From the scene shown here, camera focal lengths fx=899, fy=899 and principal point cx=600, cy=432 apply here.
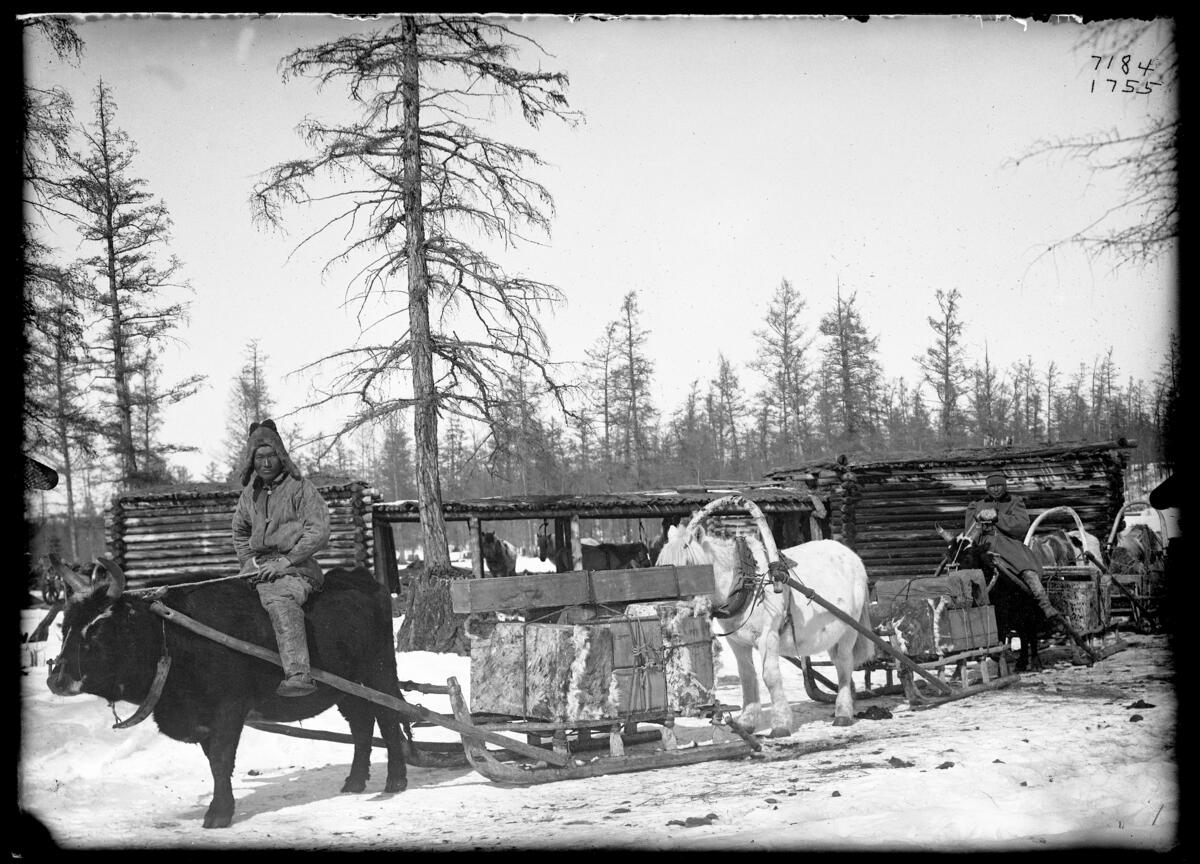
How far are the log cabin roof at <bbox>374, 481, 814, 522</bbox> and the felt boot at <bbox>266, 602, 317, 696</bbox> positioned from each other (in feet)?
44.4

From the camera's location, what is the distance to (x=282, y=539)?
6.87 metres

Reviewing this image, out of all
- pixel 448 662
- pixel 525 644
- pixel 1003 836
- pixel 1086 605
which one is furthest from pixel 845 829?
pixel 448 662

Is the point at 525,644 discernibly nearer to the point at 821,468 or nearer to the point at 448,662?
the point at 448,662

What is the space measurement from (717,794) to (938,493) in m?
18.3

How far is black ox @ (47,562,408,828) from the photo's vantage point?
5.99 meters

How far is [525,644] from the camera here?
6.92 metres

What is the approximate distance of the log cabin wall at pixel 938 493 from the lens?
70.3 feet

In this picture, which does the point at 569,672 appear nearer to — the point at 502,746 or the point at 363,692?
the point at 502,746

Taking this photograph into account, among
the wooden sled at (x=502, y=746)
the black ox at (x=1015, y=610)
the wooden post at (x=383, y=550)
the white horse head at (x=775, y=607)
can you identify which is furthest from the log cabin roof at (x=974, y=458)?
the wooden sled at (x=502, y=746)

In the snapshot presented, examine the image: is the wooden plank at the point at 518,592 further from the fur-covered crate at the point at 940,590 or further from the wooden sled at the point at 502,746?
the fur-covered crate at the point at 940,590

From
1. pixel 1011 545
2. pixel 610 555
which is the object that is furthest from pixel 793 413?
pixel 1011 545

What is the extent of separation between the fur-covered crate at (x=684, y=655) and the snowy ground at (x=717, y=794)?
1.76 ft

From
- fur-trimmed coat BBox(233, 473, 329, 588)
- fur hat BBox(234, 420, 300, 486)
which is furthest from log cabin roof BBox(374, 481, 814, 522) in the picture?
fur hat BBox(234, 420, 300, 486)

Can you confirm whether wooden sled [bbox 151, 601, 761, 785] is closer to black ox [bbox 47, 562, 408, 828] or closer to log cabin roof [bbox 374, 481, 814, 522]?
black ox [bbox 47, 562, 408, 828]
